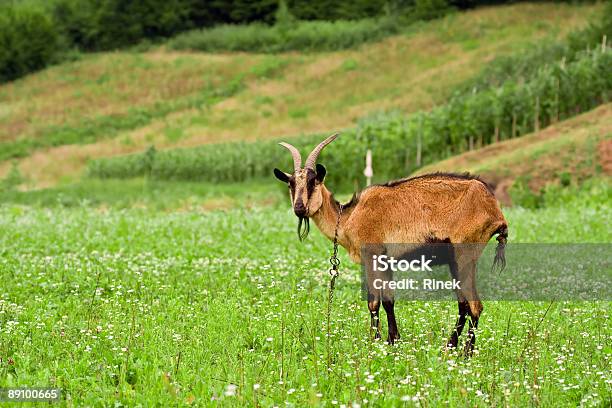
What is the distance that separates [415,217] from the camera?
30.4 ft

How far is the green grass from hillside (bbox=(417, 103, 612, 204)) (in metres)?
15.8

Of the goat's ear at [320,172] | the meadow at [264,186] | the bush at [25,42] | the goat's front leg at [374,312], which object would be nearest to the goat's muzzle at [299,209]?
the goat's ear at [320,172]

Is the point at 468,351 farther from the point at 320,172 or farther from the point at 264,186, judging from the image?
the point at 264,186

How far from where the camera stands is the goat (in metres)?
8.98

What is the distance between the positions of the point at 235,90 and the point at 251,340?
202 feet

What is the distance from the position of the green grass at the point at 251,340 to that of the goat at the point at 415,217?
558 millimetres

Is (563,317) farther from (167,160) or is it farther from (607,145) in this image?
(167,160)

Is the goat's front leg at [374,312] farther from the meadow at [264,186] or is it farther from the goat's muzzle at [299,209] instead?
the goat's muzzle at [299,209]

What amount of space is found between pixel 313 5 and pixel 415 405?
83.7 metres

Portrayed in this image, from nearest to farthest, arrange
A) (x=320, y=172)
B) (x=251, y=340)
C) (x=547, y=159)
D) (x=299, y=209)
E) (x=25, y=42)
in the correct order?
1. (x=299, y=209)
2. (x=320, y=172)
3. (x=251, y=340)
4. (x=547, y=159)
5. (x=25, y=42)

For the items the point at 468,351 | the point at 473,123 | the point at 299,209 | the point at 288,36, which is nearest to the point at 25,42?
the point at 288,36

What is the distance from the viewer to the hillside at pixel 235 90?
5812 centimetres

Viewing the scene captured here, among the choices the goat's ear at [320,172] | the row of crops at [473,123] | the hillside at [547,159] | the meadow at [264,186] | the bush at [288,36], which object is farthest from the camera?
the bush at [288,36]

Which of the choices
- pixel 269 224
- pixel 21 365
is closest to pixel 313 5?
pixel 269 224
